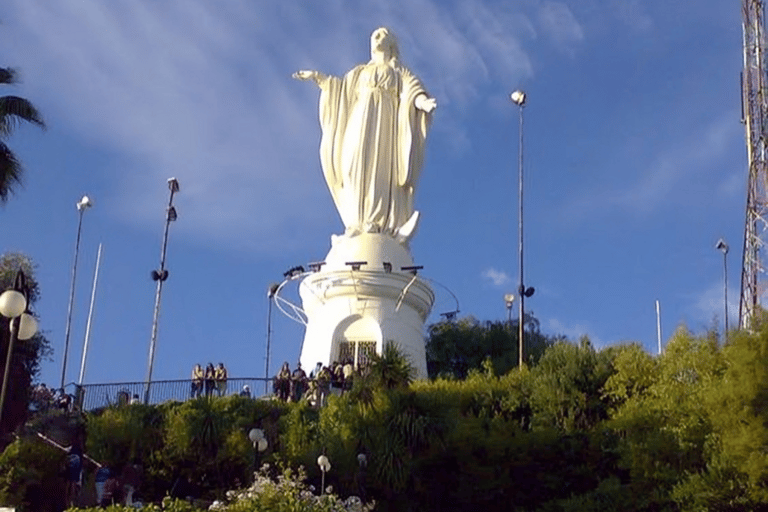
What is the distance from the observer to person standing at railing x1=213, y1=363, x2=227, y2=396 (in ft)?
95.4

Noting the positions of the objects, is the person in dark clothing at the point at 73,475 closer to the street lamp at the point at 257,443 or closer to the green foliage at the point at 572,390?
the street lamp at the point at 257,443

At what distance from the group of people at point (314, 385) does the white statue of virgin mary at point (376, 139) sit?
6.93 metres

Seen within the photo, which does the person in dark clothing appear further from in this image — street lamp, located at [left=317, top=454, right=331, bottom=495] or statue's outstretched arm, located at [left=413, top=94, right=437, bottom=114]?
statue's outstretched arm, located at [left=413, top=94, right=437, bottom=114]

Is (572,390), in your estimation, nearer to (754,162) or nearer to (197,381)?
(197,381)

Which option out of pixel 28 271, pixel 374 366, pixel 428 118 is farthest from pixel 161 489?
pixel 28 271

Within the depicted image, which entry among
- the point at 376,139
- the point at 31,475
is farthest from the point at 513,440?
the point at 376,139

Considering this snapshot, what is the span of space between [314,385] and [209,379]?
2.61 meters

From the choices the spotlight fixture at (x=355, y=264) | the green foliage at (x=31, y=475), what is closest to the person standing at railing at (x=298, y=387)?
the spotlight fixture at (x=355, y=264)

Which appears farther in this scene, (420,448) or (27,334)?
(420,448)

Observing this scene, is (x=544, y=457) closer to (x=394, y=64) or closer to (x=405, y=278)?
(x=405, y=278)

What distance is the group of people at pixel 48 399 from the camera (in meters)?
27.5

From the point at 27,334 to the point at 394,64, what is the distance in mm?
25041

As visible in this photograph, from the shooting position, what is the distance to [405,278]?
34.2 metres

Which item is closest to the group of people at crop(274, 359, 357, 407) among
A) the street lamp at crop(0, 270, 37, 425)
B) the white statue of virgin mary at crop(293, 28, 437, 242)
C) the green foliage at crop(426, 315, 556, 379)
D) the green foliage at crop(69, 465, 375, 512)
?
the white statue of virgin mary at crop(293, 28, 437, 242)
